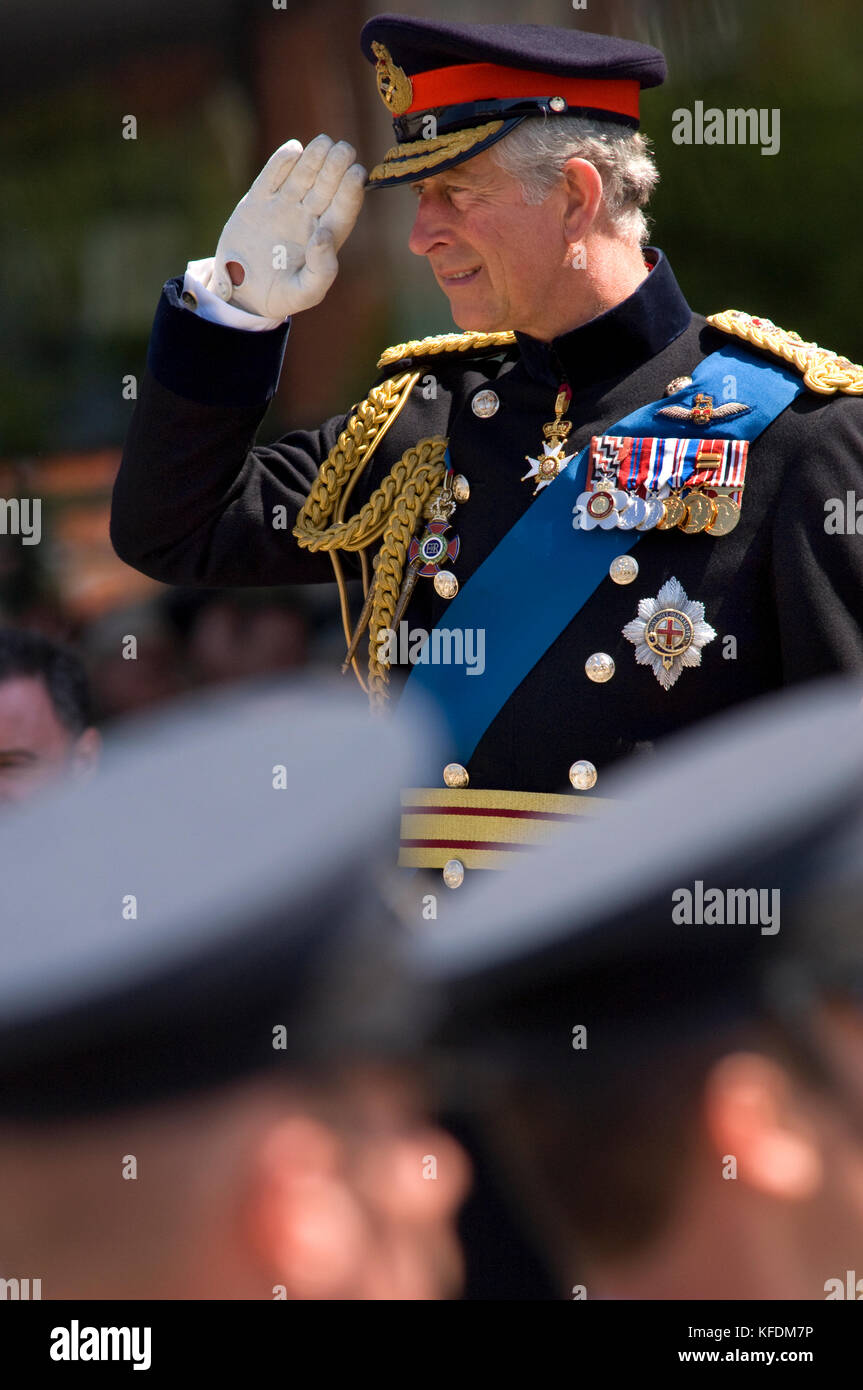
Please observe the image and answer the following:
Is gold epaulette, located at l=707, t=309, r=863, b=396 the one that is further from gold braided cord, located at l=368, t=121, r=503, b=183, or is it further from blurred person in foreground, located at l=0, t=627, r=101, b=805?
blurred person in foreground, located at l=0, t=627, r=101, b=805

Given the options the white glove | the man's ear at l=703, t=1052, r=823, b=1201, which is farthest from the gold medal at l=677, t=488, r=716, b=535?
the man's ear at l=703, t=1052, r=823, b=1201

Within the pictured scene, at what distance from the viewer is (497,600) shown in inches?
76.4

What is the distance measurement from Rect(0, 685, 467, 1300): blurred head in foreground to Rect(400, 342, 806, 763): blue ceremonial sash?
1.41 feet

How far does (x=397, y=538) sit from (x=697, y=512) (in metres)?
0.37

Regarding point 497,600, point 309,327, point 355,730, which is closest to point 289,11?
point 309,327

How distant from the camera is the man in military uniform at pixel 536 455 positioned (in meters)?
1.86

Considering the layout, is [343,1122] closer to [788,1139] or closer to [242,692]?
[788,1139]

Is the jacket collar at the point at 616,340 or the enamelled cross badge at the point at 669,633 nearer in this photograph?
the enamelled cross badge at the point at 669,633

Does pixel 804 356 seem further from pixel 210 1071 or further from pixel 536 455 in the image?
pixel 210 1071

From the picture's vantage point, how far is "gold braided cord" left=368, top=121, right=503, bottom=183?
1881mm

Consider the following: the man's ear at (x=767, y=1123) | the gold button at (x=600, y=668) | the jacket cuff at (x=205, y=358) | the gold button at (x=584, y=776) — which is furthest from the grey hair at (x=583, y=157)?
the man's ear at (x=767, y=1123)

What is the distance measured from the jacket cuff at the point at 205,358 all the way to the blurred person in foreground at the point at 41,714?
45 cm

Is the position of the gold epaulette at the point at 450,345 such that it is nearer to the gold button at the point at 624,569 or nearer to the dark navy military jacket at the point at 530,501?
the dark navy military jacket at the point at 530,501

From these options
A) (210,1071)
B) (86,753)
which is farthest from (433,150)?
(210,1071)
